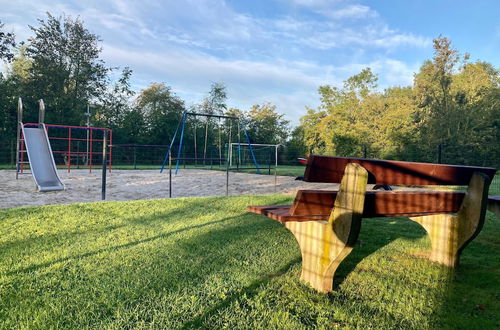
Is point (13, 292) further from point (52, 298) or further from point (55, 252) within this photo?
point (55, 252)

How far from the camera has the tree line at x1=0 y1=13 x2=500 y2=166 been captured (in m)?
23.0

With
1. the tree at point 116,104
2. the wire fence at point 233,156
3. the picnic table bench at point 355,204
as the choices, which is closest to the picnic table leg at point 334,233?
the picnic table bench at point 355,204

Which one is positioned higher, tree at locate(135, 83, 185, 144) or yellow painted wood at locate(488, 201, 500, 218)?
tree at locate(135, 83, 185, 144)

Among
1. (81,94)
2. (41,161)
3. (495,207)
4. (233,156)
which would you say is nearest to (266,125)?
(233,156)

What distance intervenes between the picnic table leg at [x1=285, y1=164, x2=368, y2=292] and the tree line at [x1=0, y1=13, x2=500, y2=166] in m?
18.9

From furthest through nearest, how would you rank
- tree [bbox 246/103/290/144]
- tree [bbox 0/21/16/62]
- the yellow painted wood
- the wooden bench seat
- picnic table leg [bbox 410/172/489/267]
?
tree [bbox 246/103/290/144] → tree [bbox 0/21/16/62] → the yellow painted wood → picnic table leg [bbox 410/172/489/267] → the wooden bench seat

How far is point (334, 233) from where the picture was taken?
6.69 ft

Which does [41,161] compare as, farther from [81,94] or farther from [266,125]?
[266,125]

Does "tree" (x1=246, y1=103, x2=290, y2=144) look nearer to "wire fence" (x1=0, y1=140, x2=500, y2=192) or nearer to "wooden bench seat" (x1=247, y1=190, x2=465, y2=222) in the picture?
"wire fence" (x1=0, y1=140, x2=500, y2=192)

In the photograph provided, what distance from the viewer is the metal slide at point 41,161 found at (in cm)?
802

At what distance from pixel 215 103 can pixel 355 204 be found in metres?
28.3

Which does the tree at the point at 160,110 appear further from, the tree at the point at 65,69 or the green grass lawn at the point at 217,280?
the green grass lawn at the point at 217,280

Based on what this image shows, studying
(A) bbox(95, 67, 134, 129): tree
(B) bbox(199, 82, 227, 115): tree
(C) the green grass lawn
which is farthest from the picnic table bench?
(B) bbox(199, 82, 227, 115): tree

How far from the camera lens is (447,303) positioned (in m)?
2.02
